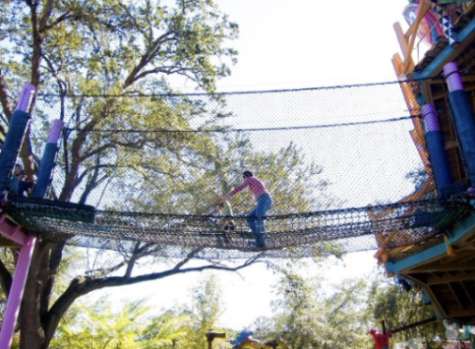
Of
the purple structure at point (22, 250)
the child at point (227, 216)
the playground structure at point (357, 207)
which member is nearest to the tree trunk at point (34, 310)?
the playground structure at point (357, 207)

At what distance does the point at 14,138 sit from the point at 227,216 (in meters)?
2.17

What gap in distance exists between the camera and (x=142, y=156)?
6.19 m

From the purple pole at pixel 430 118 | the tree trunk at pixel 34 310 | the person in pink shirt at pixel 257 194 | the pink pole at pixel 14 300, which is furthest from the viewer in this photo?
the tree trunk at pixel 34 310

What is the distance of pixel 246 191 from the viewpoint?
500 cm

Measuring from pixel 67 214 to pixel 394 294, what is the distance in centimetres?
1178

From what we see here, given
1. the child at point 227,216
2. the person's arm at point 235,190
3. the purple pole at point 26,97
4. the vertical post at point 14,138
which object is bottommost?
the child at point 227,216

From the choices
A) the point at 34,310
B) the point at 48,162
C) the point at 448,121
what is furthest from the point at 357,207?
the point at 34,310

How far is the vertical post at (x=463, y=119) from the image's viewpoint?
3570 mm

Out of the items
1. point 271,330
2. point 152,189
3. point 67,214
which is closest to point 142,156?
point 152,189

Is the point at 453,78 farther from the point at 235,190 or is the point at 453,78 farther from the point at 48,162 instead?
the point at 48,162

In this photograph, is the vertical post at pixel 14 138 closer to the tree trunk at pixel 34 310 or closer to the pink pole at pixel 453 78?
the tree trunk at pixel 34 310

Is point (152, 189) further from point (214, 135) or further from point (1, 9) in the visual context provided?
point (1, 9)

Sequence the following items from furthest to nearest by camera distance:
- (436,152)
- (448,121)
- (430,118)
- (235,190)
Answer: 1. (448,121)
2. (235,190)
3. (430,118)
4. (436,152)

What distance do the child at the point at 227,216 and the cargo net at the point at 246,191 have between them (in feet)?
0.16
